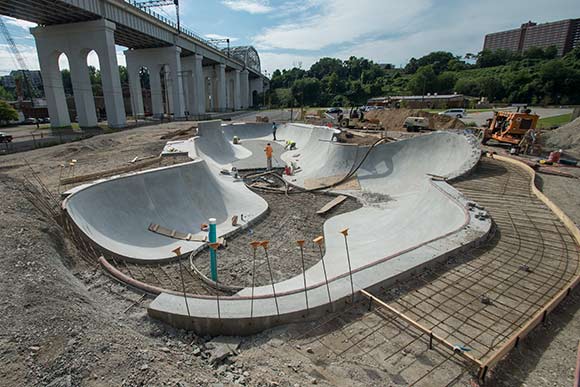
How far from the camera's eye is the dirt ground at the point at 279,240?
8492 millimetres

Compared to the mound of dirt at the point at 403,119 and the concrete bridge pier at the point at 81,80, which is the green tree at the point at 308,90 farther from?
the concrete bridge pier at the point at 81,80

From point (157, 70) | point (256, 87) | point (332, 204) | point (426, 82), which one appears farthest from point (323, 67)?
point (332, 204)

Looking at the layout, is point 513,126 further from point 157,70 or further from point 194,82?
point 194,82

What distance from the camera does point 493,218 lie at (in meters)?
8.56

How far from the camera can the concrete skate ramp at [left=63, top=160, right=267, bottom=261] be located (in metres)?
8.98

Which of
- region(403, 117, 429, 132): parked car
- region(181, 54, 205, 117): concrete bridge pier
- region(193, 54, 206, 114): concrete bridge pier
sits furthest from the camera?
region(181, 54, 205, 117): concrete bridge pier

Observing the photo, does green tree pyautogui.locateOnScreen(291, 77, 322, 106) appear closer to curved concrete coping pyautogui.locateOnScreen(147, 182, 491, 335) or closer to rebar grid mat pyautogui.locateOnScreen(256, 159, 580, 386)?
rebar grid mat pyautogui.locateOnScreen(256, 159, 580, 386)

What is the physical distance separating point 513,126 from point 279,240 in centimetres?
1757

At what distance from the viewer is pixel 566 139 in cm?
2017

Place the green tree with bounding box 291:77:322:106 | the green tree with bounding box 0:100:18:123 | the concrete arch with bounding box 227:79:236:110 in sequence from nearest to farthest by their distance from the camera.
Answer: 1. the green tree with bounding box 0:100:18:123
2. the concrete arch with bounding box 227:79:236:110
3. the green tree with bounding box 291:77:322:106

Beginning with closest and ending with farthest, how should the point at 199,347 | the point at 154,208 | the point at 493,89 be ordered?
the point at 199,347 < the point at 154,208 < the point at 493,89

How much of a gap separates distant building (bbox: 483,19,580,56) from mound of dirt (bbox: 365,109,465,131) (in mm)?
163862

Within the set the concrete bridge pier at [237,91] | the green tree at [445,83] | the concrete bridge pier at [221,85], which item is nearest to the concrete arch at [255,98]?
the concrete bridge pier at [237,91]

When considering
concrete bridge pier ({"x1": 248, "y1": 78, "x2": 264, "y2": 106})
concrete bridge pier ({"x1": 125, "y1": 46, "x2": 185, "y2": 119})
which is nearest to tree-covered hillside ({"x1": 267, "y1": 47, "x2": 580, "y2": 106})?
concrete bridge pier ({"x1": 248, "y1": 78, "x2": 264, "y2": 106})
